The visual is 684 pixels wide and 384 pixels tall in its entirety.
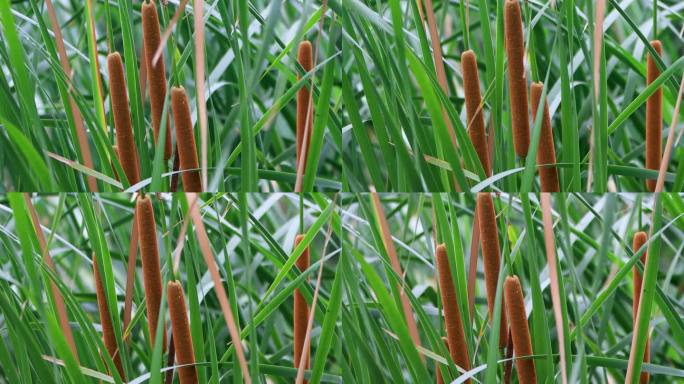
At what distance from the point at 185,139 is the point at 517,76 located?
0.71 feet

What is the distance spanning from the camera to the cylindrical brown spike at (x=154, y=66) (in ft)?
1.65

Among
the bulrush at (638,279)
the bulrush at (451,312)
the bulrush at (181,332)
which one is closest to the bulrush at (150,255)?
the bulrush at (181,332)

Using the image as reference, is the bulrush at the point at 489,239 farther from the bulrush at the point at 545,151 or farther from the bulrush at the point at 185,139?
the bulrush at the point at 185,139

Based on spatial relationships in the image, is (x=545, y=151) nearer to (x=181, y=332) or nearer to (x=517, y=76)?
(x=517, y=76)

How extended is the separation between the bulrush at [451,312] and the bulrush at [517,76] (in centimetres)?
9

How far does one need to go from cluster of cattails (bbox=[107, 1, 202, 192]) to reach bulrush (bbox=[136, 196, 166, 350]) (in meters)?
0.05

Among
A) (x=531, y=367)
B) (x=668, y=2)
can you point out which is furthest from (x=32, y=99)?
(x=668, y=2)

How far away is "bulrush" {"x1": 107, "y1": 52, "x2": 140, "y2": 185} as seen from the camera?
0.53m

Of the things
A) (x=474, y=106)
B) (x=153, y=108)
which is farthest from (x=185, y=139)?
(x=474, y=106)

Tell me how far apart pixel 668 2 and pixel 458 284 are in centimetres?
77

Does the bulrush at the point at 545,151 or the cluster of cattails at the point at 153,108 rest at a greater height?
the cluster of cattails at the point at 153,108

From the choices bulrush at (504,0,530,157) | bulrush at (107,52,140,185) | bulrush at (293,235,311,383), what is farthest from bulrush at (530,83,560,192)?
bulrush at (107,52,140,185)

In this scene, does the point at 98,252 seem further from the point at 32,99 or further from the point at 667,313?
the point at 667,313

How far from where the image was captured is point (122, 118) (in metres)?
0.54
